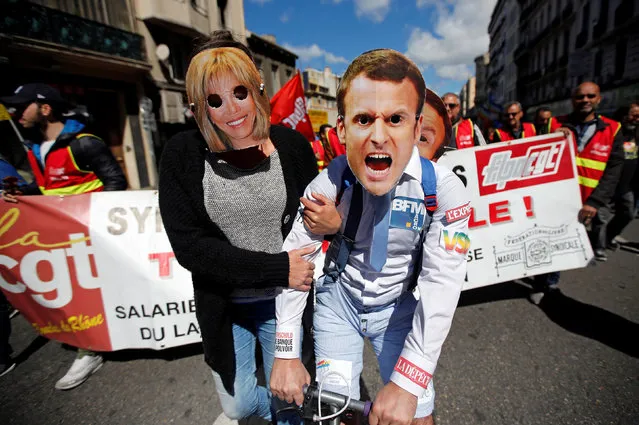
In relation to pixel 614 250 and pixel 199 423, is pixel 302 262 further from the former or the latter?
pixel 614 250

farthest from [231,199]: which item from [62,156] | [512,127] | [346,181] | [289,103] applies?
[512,127]

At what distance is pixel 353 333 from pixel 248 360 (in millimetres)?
683

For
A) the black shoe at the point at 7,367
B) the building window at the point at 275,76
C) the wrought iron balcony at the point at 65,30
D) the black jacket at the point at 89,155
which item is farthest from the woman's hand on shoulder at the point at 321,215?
the building window at the point at 275,76

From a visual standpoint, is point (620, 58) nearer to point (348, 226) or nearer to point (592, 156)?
point (592, 156)

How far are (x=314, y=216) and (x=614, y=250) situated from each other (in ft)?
19.4

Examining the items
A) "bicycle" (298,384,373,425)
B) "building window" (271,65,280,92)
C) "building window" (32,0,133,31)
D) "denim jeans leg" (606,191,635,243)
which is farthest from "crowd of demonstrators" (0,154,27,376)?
"building window" (271,65,280,92)

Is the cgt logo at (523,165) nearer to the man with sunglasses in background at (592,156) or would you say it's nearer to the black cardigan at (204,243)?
the man with sunglasses in background at (592,156)

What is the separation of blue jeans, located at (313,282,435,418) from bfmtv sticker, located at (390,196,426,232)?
364mm

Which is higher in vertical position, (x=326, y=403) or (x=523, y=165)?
(x=523, y=165)

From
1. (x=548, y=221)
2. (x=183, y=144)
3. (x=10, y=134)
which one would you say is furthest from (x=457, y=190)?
(x=10, y=134)

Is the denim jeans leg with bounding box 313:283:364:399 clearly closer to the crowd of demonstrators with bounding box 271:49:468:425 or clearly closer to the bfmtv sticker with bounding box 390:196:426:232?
the crowd of demonstrators with bounding box 271:49:468:425

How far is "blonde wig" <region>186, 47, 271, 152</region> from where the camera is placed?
147cm

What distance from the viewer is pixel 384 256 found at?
4.55 ft

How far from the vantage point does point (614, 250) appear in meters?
5.12
